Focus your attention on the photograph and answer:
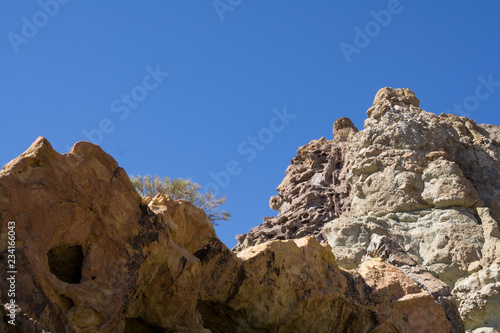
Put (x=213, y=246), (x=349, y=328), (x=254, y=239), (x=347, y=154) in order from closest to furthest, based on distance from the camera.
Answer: (x=213, y=246) → (x=349, y=328) → (x=254, y=239) → (x=347, y=154)

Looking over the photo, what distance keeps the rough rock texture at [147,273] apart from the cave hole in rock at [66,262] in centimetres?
1

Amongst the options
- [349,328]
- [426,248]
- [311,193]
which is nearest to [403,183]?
[426,248]

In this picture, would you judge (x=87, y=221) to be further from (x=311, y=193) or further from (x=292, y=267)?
(x=311, y=193)

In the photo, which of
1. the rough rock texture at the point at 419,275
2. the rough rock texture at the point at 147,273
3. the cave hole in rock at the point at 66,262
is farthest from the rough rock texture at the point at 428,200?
the cave hole in rock at the point at 66,262

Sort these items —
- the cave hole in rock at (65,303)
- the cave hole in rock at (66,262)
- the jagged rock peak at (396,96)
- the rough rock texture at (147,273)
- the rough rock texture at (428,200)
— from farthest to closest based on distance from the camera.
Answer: the jagged rock peak at (396,96)
the rough rock texture at (428,200)
the cave hole in rock at (66,262)
the cave hole in rock at (65,303)
the rough rock texture at (147,273)

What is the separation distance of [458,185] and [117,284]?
1408 cm

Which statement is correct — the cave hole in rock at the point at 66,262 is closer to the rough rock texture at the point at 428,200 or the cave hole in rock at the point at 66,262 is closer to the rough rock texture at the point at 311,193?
the rough rock texture at the point at 428,200

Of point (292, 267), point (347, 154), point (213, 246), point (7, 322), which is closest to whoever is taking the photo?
point (7, 322)

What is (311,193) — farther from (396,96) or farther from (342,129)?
(396,96)

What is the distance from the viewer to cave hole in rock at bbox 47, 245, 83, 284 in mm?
6281

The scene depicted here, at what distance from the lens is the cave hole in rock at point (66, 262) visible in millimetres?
6281

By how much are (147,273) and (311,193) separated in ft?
55.6

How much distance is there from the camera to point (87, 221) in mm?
6312

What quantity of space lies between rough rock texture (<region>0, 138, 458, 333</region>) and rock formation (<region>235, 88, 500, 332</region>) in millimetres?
4946
